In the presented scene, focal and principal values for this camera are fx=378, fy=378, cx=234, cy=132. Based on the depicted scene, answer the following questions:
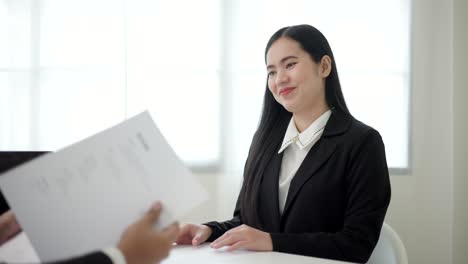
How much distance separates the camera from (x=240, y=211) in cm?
149

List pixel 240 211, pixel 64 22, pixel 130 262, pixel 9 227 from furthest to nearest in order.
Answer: pixel 64 22
pixel 240 211
pixel 9 227
pixel 130 262

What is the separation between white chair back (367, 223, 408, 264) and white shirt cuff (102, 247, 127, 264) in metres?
0.88

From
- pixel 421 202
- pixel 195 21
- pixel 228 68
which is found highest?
pixel 195 21

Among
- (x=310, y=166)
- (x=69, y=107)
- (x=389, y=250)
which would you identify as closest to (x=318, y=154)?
(x=310, y=166)

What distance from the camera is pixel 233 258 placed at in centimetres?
96

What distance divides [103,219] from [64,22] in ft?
7.13

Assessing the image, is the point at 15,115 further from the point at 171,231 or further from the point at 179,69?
the point at 171,231

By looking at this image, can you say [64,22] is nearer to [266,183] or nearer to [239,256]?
[266,183]

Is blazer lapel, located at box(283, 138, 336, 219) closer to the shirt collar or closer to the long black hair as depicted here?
the shirt collar

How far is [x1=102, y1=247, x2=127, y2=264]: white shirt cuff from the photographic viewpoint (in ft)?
2.07

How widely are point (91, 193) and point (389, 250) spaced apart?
958 mm

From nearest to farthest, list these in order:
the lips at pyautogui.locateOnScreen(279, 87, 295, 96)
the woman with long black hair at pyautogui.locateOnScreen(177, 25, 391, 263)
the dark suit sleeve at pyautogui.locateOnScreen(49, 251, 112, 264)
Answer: the dark suit sleeve at pyautogui.locateOnScreen(49, 251, 112, 264), the woman with long black hair at pyautogui.locateOnScreen(177, 25, 391, 263), the lips at pyautogui.locateOnScreen(279, 87, 295, 96)

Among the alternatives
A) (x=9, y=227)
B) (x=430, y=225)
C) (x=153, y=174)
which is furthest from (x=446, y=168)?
(x=9, y=227)

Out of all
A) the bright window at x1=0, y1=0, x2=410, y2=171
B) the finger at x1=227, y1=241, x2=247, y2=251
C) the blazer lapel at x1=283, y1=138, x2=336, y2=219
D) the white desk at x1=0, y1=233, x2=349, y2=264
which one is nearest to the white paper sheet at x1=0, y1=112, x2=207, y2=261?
the white desk at x1=0, y1=233, x2=349, y2=264
